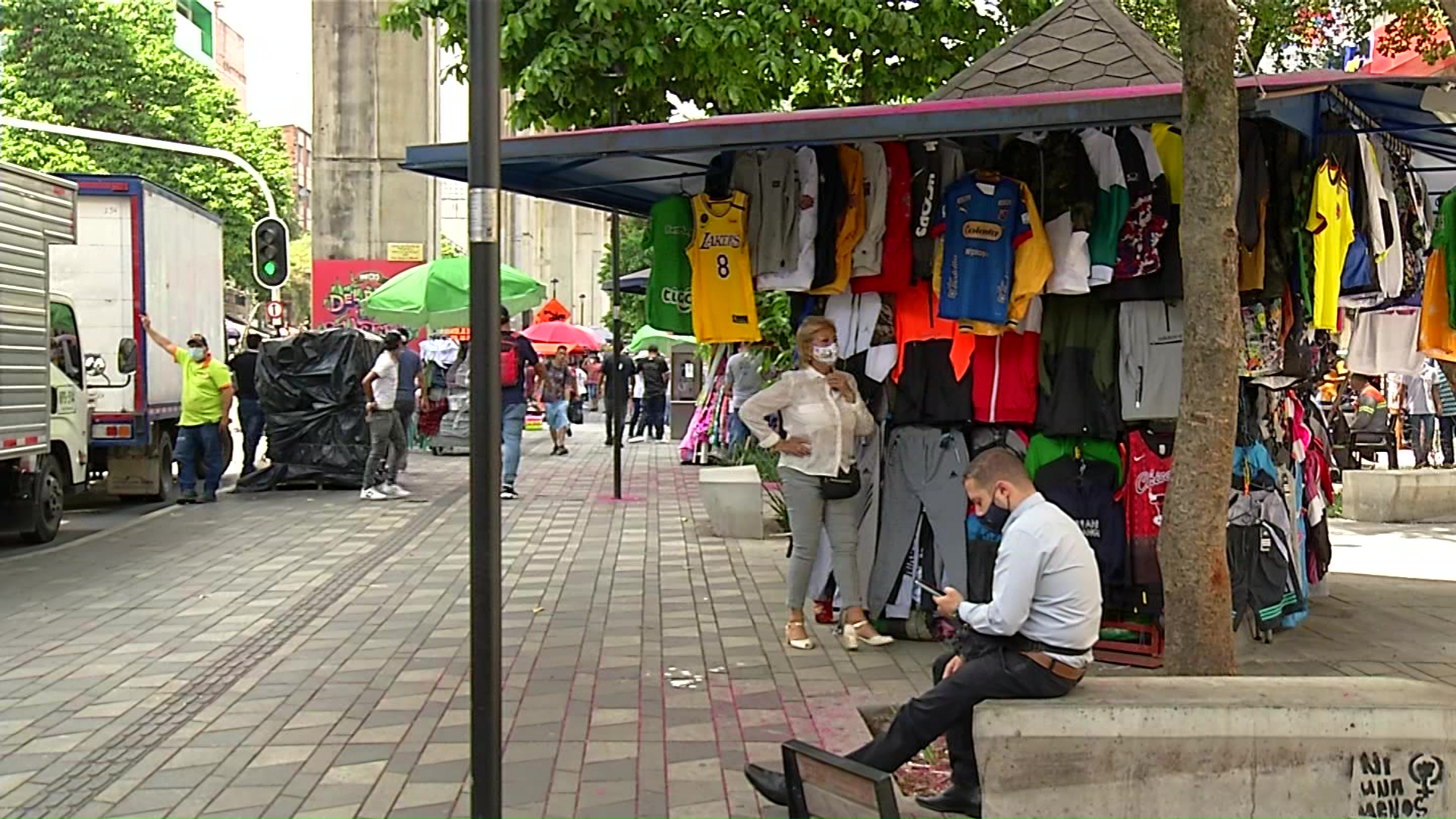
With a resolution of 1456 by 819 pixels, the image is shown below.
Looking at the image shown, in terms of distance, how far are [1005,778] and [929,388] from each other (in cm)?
333

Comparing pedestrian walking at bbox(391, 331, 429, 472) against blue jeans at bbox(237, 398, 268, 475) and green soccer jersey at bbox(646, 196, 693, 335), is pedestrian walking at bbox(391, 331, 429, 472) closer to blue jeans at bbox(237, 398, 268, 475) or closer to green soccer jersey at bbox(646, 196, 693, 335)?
blue jeans at bbox(237, 398, 268, 475)

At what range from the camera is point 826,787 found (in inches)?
185

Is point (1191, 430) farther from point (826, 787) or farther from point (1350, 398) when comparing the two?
point (1350, 398)

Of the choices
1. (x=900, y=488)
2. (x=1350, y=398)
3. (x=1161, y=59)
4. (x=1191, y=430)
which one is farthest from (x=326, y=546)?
(x=1350, y=398)

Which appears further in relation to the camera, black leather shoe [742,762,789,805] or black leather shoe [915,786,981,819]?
black leather shoe [742,762,789,805]

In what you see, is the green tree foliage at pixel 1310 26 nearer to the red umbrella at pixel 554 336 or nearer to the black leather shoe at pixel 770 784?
the black leather shoe at pixel 770 784

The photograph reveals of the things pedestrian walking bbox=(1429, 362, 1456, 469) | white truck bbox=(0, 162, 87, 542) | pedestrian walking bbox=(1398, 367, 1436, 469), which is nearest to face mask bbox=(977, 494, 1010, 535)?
white truck bbox=(0, 162, 87, 542)

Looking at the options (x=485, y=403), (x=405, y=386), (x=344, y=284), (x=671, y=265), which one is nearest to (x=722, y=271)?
(x=671, y=265)

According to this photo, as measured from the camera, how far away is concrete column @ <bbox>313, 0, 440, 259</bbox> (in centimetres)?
2892

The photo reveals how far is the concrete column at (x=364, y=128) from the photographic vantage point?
1139 inches

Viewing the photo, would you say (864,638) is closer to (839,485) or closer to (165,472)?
(839,485)

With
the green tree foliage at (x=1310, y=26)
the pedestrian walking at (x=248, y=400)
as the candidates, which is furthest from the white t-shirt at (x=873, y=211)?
the pedestrian walking at (x=248, y=400)

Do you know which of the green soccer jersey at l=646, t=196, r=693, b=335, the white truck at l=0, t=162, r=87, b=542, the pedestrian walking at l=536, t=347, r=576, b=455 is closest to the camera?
the green soccer jersey at l=646, t=196, r=693, b=335

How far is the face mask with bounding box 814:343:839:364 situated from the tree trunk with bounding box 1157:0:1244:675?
2539 millimetres
